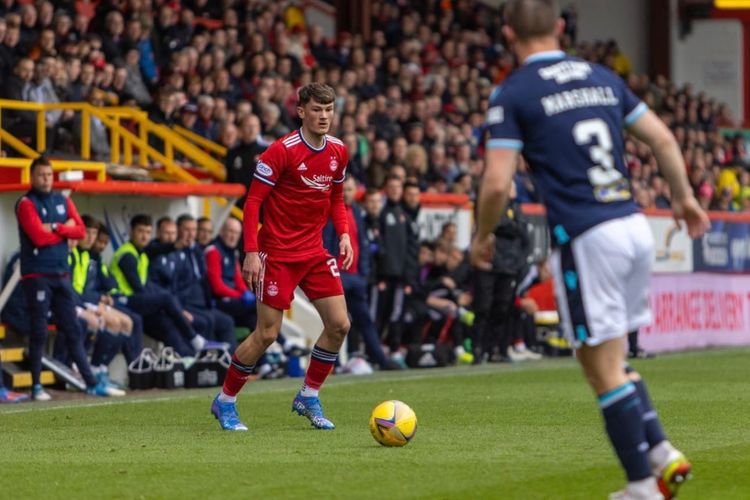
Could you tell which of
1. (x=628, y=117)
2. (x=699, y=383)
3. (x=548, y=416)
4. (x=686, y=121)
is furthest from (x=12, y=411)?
(x=686, y=121)

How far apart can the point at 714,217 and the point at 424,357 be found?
23.6 ft

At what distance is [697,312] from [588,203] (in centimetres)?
1697

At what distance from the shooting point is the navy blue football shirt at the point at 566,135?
6.75 metres

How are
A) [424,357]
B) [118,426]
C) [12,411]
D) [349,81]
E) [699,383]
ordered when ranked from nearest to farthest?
[118,426]
[12,411]
[699,383]
[424,357]
[349,81]

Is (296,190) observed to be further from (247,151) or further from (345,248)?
(247,151)

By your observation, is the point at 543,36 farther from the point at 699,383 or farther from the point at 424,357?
the point at 424,357

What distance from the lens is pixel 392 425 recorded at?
369 inches

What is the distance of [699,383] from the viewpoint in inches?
597

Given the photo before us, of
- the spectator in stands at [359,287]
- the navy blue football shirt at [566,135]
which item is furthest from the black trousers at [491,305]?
the navy blue football shirt at [566,135]

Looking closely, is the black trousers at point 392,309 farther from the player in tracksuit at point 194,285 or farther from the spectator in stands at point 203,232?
the spectator in stands at point 203,232

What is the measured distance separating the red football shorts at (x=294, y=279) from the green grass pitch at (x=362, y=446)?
88 cm

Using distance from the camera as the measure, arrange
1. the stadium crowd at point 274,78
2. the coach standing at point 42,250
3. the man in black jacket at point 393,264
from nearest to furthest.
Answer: the coach standing at point 42,250
the stadium crowd at point 274,78
the man in black jacket at point 393,264

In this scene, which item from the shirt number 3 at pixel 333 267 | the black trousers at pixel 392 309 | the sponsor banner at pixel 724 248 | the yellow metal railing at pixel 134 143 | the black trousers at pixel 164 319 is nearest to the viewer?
the shirt number 3 at pixel 333 267

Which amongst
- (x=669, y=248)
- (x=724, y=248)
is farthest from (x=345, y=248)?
(x=724, y=248)
